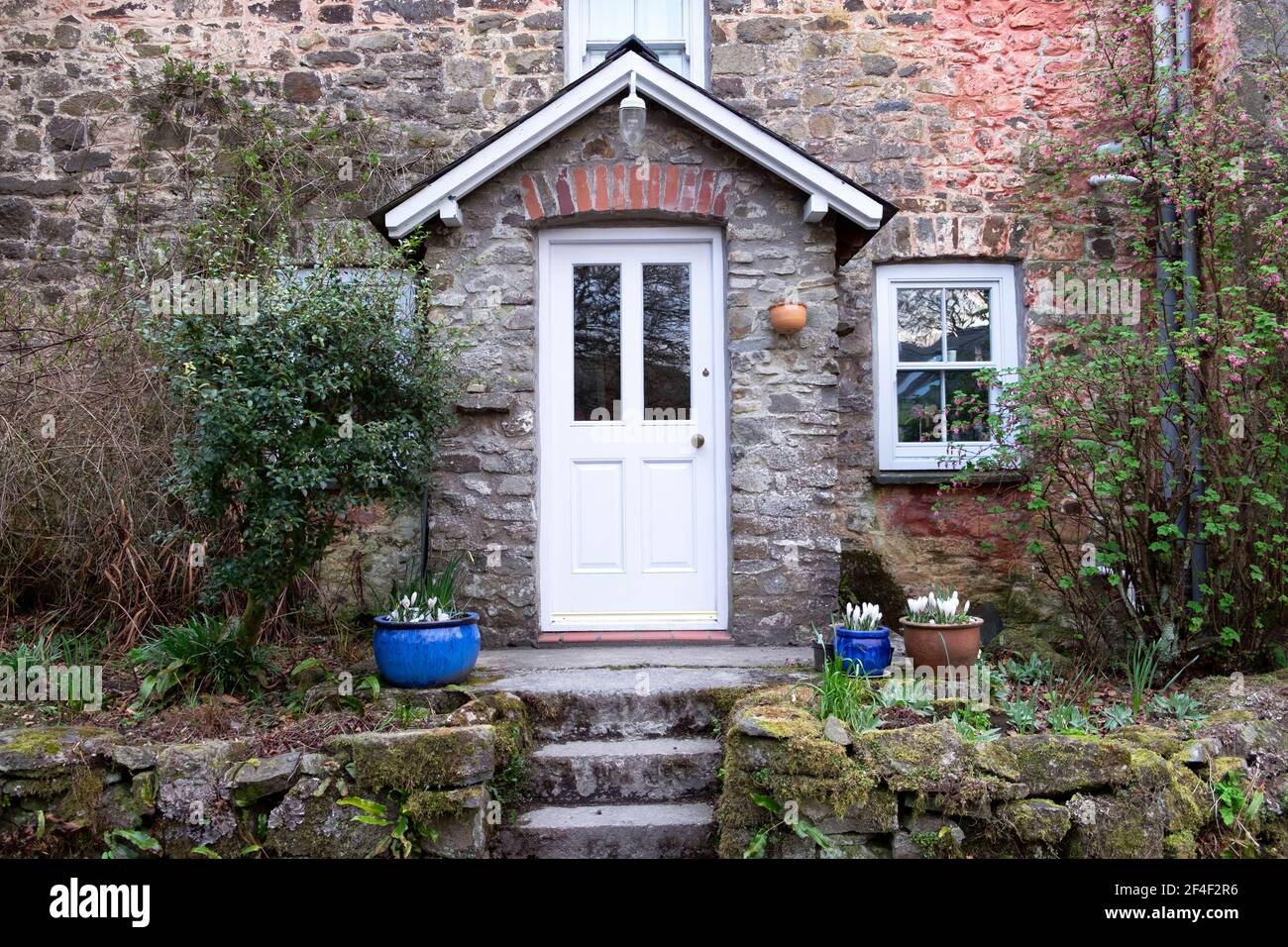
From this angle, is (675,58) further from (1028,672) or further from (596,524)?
(1028,672)

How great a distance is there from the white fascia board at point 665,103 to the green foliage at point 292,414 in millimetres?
877

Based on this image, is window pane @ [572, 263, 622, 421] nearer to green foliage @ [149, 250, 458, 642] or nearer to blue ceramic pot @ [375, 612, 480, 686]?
green foliage @ [149, 250, 458, 642]

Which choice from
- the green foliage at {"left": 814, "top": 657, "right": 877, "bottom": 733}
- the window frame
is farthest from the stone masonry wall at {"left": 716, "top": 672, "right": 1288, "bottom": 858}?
the window frame

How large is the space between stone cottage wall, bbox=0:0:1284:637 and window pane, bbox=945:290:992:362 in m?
0.37

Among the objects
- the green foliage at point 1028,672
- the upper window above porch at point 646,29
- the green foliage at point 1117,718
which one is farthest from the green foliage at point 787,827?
the upper window above porch at point 646,29

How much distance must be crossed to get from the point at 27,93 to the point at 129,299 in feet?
7.19

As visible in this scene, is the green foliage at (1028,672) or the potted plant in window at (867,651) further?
the green foliage at (1028,672)

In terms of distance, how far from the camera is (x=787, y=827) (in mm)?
4090

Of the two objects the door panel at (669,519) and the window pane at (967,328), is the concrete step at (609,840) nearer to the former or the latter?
the door panel at (669,519)

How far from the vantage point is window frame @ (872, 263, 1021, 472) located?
739cm

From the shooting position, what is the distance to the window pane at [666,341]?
6.35 meters

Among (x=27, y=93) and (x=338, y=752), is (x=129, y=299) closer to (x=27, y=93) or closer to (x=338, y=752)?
(x=27, y=93)

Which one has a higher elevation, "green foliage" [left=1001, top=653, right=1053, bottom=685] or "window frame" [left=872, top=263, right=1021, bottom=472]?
"window frame" [left=872, top=263, right=1021, bottom=472]
